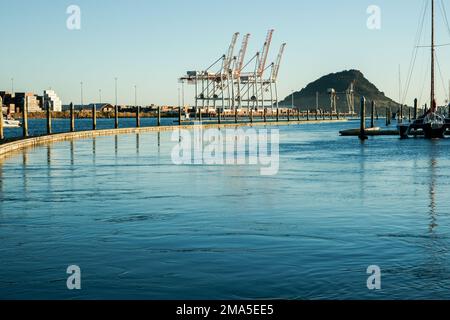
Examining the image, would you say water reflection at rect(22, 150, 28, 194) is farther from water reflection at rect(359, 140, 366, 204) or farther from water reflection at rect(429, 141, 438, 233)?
water reflection at rect(429, 141, 438, 233)

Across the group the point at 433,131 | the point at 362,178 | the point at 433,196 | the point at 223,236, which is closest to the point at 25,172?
the point at 362,178

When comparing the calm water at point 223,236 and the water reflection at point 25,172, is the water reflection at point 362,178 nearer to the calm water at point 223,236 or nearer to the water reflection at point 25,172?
the calm water at point 223,236

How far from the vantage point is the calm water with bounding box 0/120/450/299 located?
838 centimetres

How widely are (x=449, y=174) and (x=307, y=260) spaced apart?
53.0 feet

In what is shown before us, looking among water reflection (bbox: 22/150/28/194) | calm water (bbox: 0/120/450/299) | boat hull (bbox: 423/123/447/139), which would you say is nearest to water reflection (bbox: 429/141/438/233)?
calm water (bbox: 0/120/450/299)

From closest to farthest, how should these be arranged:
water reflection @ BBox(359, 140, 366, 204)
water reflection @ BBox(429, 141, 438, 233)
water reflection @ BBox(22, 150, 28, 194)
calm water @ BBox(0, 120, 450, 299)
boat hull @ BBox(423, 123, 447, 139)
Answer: calm water @ BBox(0, 120, 450, 299), water reflection @ BBox(429, 141, 438, 233), water reflection @ BBox(359, 140, 366, 204), water reflection @ BBox(22, 150, 28, 194), boat hull @ BBox(423, 123, 447, 139)

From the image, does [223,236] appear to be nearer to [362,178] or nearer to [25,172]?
[362,178]

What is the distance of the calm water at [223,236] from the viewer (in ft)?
27.5

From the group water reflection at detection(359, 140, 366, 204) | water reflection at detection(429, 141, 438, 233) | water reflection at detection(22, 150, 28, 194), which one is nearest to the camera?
water reflection at detection(429, 141, 438, 233)

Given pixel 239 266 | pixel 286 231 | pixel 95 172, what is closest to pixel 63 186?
pixel 95 172

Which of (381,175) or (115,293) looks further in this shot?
(381,175)

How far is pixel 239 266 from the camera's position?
942cm

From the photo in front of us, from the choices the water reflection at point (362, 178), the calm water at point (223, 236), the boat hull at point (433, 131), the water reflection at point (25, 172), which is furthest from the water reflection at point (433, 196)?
the boat hull at point (433, 131)
